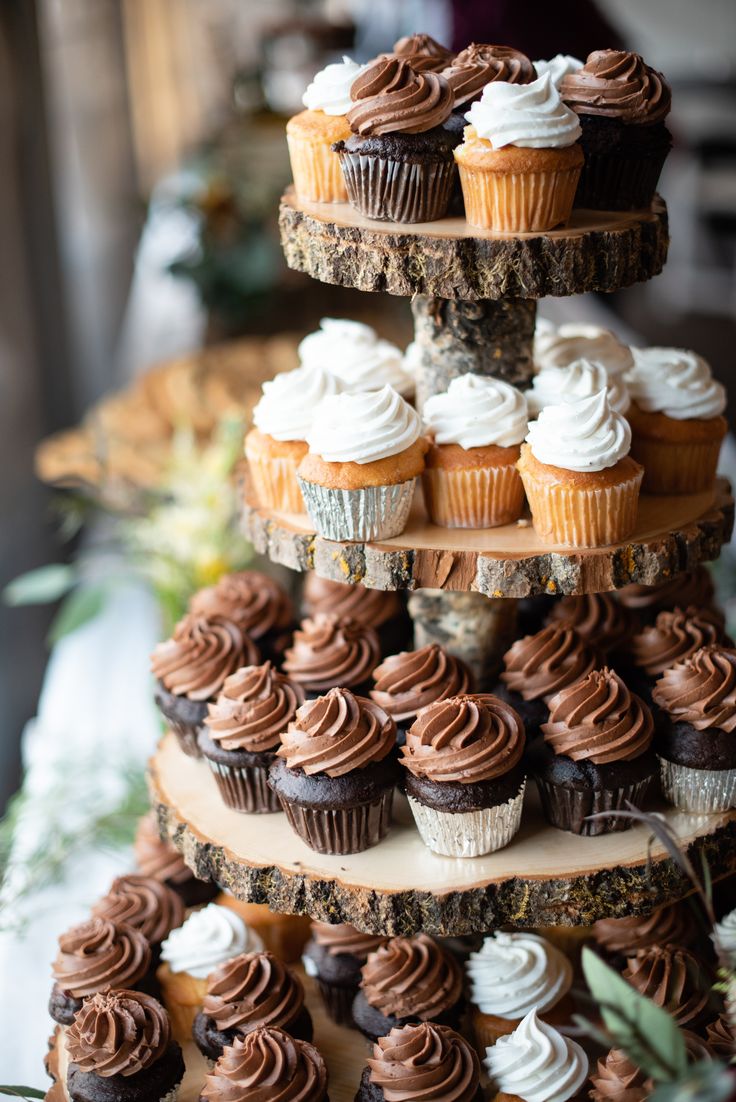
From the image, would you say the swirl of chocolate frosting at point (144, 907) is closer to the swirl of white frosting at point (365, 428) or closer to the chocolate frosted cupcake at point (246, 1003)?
the chocolate frosted cupcake at point (246, 1003)

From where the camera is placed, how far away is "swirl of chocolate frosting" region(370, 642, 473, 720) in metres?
1.91

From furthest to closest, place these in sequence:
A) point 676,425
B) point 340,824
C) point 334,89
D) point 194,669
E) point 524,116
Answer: point 194,669
point 676,425
point 334,89
point 340,824
point 524,116

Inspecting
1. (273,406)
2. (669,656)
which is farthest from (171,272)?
(669,656)

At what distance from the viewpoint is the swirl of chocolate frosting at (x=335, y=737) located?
5.79ft

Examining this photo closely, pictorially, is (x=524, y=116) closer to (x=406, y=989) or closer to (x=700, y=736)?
(x=700, y=736)

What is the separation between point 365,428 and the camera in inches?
69.6

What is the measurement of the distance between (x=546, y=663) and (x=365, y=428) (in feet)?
1.69

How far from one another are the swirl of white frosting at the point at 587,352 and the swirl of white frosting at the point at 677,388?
3 centimetres

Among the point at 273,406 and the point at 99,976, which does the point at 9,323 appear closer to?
the point at 273,406

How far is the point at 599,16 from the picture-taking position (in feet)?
11.4

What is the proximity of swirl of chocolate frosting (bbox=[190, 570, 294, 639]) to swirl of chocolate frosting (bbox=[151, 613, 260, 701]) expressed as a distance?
71mm

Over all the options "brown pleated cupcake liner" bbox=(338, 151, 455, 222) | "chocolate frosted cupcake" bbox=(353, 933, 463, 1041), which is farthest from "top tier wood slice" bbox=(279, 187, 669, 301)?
"chocolate frosted cupcake" bbox=(353, 933, 463, 1041)

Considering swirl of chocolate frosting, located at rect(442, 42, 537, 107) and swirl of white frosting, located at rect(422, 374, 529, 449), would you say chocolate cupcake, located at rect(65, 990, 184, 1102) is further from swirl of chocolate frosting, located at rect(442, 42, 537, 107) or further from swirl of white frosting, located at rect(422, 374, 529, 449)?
swirl of chocolate frosting, located at rect(442, 42, 537, 107)

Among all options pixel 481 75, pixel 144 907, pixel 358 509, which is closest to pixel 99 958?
pixel 144 907
